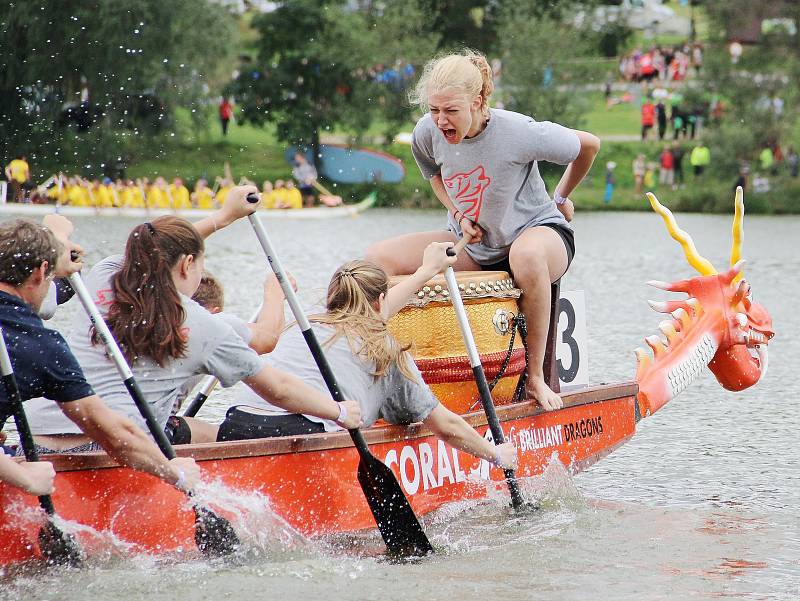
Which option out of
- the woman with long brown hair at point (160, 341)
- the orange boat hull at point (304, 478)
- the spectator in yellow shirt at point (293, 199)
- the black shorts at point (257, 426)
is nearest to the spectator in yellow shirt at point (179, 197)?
the spectator in yellow shirt at point (293, 199)

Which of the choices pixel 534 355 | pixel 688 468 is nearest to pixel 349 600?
pixel 534 355

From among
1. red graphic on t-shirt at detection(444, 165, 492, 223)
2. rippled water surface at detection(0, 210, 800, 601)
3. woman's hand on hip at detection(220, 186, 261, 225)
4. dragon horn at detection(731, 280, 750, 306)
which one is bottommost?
rippled water surface at detection(0, 210, 800, 601)

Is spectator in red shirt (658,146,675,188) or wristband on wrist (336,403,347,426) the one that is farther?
Answer: spectator in red shirt (658,146,675,188)

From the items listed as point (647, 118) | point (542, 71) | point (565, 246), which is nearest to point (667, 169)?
point (647, 118)

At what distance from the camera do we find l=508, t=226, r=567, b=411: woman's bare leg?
20.9 ft

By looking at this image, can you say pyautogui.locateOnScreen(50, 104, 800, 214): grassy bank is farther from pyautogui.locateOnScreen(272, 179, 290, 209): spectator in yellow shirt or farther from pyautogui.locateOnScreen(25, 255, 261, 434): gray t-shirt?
pyautogui.locateOnScreen(25, 255, 261, 434): gray t-shirt

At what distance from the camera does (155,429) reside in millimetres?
4879

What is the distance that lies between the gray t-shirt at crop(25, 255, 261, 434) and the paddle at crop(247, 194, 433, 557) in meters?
0.35

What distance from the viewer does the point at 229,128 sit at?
4816 cm

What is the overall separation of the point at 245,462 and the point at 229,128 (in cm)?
4380

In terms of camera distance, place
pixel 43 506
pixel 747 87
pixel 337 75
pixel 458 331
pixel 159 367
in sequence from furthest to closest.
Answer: pixel 337 75 < pixel 747 87 < pixel 458 331 < pixel 159 367 < pixel 43 506

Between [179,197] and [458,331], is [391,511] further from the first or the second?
[179,197]

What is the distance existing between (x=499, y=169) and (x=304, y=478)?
71.2 inches

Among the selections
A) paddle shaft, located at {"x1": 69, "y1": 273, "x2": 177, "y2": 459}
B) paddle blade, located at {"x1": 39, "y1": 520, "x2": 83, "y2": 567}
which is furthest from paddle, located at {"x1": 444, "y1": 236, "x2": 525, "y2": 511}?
paddle blade, located at {"x1": 39, "y1": 520, "x2": 83, "y2": 567}
